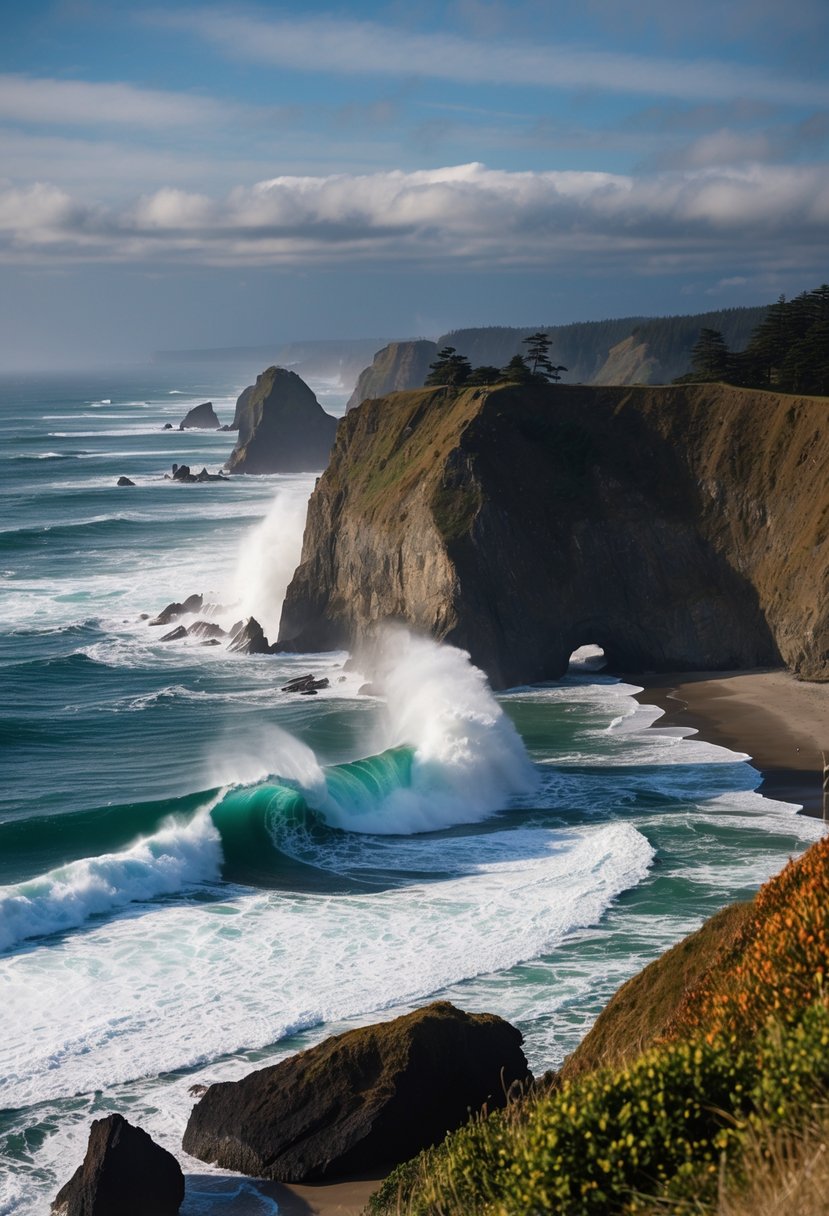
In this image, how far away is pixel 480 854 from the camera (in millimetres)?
30719

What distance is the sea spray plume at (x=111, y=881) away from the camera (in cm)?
2511

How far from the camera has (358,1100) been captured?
16.4 m

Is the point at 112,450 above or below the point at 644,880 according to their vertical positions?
above

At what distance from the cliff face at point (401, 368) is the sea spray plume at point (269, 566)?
11877 centimetres

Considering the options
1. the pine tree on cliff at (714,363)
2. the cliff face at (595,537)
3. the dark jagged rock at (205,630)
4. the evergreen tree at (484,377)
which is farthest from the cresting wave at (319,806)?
the pine tree on cliff at (714,363)

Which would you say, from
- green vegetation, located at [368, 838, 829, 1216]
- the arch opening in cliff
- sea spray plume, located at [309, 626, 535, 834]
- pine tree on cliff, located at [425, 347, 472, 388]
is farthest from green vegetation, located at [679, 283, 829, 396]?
green vegetation, located at [368, 838, 829, 1216]

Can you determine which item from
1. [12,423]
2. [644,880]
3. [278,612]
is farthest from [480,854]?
[12,423]

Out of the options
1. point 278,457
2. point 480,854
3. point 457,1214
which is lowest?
point 480,854

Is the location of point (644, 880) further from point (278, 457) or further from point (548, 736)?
point (278, 457)

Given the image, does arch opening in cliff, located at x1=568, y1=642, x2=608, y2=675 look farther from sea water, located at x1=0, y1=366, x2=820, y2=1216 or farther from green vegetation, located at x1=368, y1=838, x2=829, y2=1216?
green vegetation, located at x1=368, y1=838, x2=829, y2=1216

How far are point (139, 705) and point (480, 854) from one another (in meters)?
20.0

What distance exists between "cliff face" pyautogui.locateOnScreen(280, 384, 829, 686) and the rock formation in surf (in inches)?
2760

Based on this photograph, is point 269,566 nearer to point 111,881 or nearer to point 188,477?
point 111,881

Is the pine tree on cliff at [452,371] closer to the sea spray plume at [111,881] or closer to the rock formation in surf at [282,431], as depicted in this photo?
the sea spray plume at [111,881]
